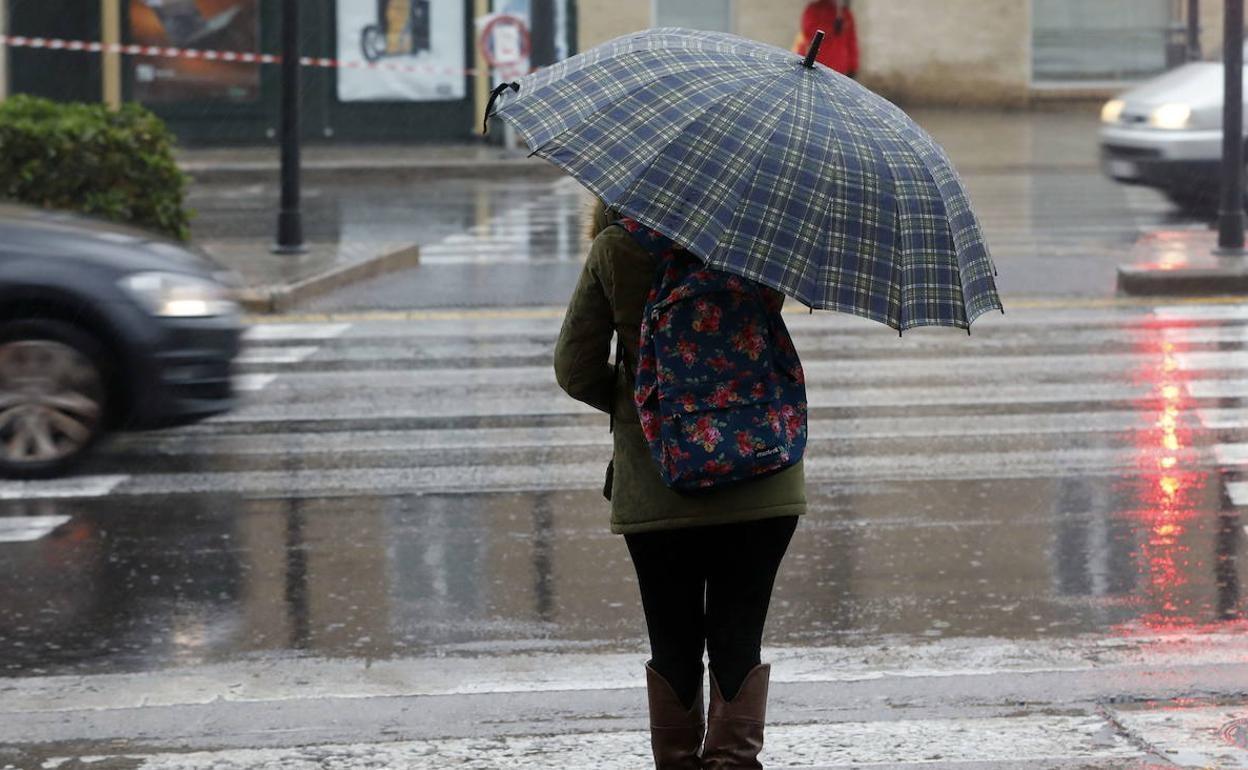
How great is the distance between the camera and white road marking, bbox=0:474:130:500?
8.36m

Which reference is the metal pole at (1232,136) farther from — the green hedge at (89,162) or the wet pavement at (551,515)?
the green hedge at (89,162)

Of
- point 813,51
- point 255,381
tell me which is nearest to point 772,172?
point 813,51

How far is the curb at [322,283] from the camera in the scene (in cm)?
1337

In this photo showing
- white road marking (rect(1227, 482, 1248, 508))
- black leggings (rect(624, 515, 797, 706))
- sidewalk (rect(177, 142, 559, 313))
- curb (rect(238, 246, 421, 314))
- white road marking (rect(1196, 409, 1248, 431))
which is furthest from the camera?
sidewalk (rect(177, 142, 559, 313))

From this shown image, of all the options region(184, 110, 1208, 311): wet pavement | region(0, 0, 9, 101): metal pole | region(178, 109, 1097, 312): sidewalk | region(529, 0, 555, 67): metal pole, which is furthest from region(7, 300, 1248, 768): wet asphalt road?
region(0, 0, 9, 101): metal pole

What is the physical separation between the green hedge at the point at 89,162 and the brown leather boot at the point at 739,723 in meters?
10.5

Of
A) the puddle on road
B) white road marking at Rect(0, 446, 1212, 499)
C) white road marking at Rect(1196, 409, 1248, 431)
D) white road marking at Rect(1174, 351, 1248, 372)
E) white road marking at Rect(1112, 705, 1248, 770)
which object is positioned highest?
white road marking at Rect(1174, 351, 1248, 372)

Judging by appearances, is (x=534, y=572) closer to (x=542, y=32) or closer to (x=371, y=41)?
(x=542, y=32)

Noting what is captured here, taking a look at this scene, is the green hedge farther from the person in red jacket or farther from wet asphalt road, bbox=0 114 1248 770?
the person in red jacket

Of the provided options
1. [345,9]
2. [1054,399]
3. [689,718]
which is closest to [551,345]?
[1054,399]

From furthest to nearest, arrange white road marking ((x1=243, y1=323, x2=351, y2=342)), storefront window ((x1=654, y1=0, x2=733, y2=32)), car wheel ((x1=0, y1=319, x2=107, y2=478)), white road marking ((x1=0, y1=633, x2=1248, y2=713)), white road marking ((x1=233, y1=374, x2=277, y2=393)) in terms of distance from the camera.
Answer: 1. storefront window ((x1=654, y1=0, x2=733, y2=32))
2. white road marking ((x1=243, y1=323, x2=351, y2=342))
3. white road marking ((x1=233, y1=374, x2=277, y2=393))
4. car wheel ((x1=0, y1=319, x2=107, y2=478))
5. white road marking ((x1=0, y1=633, x2=1248, y2=713))

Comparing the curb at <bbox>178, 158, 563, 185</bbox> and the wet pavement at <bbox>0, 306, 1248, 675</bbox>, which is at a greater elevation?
the curb at <bbox>178, 158, 563, 185</bbox>

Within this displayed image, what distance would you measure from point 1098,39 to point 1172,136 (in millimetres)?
12598

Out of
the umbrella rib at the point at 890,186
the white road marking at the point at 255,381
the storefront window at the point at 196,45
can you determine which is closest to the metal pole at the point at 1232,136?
the white road marking at the point at 255,381
